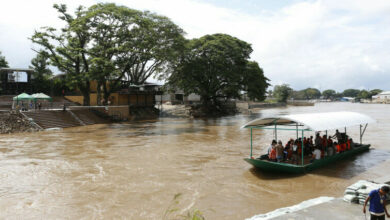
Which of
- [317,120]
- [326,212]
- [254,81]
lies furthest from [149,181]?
[254,81]

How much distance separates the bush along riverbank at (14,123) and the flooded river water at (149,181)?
299 inches

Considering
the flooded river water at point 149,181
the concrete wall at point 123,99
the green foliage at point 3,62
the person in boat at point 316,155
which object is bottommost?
the flooded river water at point 149,181

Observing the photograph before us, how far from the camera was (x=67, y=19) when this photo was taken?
34656 millimetres

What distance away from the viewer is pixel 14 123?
27000 mm

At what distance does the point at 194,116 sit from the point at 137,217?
3929 centimetres

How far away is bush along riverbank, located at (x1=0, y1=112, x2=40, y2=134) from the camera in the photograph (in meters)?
26.2

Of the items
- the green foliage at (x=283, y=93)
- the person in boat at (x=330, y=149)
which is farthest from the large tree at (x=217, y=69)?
the green foliage at (x=283, y=93)

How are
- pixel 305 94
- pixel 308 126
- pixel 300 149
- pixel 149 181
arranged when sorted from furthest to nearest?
pixel 305 94
pixel 300 149
pixel 149 181
pixel 308 126

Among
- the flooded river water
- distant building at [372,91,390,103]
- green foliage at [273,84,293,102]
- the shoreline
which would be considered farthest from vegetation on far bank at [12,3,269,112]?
distant building at [372,91,390,103]

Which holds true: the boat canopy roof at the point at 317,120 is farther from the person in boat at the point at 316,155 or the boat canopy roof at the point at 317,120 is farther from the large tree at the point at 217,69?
the large tree at the point at 217,69

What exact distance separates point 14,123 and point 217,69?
93.6 ft

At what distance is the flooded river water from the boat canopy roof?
6.72 ft

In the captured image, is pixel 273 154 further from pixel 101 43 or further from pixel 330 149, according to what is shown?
pixel 101 43

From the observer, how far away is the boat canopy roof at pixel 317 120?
38.5 feet
